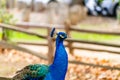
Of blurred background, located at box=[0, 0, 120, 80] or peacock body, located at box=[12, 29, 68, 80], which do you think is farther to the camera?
blurred background, located at box=[0, 0, 120, 80]

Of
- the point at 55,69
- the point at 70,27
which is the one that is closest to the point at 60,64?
the point at 55,69

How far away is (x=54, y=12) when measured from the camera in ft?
73.4

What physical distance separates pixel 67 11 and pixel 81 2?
1.25m

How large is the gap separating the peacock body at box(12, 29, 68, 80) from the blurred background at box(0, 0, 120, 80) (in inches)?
176

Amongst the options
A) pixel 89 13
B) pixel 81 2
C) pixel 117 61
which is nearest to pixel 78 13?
pixel 81 2

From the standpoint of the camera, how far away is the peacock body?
4352 mm

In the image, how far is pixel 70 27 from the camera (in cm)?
1320

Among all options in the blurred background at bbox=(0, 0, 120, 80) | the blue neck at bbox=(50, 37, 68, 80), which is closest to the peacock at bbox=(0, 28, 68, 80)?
the blue neck at bbox=(50, 37, 68, 80)

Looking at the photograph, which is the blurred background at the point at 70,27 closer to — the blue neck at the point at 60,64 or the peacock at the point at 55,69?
the peacock at the point at 55,69

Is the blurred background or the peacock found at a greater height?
the peacock

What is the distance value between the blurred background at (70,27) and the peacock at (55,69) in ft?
14.7

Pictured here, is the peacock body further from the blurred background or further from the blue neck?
the blurred background

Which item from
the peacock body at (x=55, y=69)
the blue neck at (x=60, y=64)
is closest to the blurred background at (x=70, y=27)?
the peacock body at (x=55, y=69)

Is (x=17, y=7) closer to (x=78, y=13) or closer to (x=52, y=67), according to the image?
(x=78, y=13)
